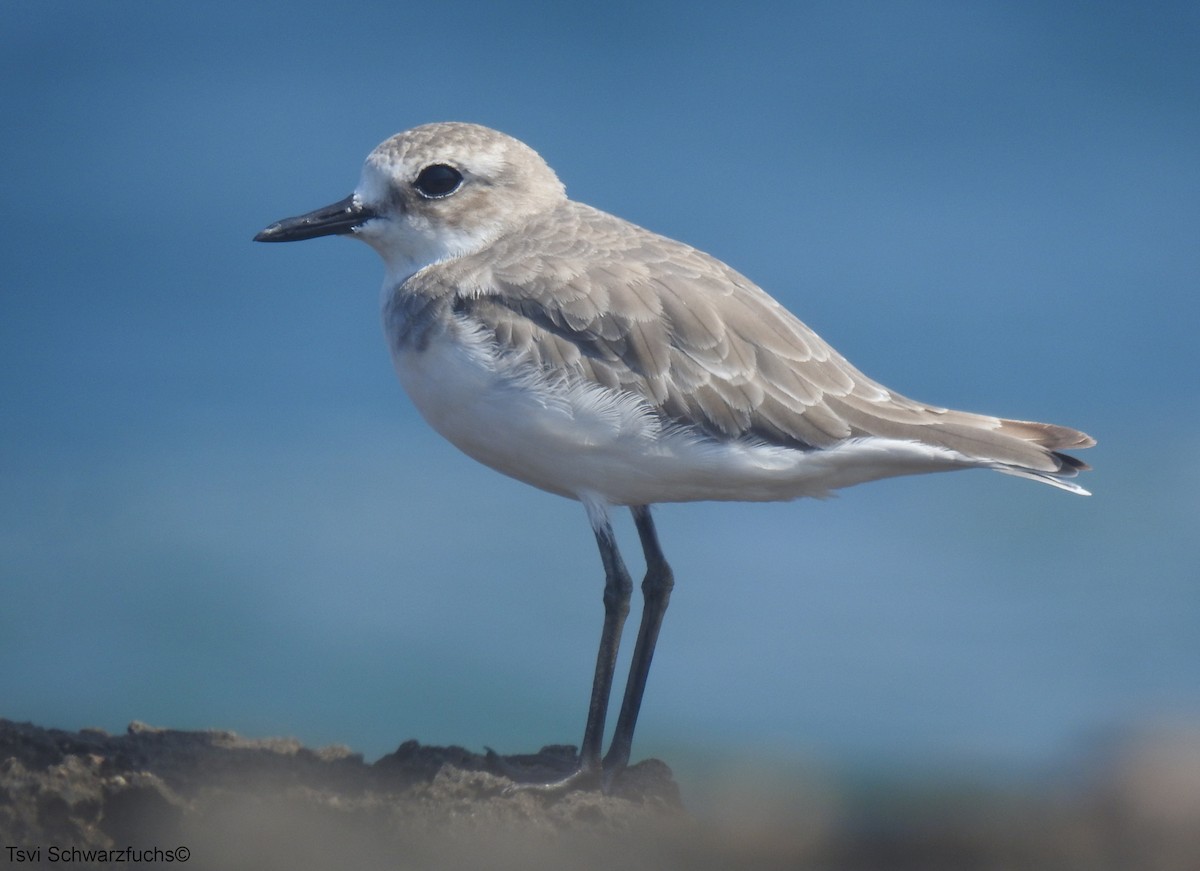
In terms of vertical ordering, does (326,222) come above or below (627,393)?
above

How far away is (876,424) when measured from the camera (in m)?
6.60

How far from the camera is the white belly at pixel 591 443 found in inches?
252

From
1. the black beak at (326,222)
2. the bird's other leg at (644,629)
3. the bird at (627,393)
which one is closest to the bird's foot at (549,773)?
the bird at (627,393)

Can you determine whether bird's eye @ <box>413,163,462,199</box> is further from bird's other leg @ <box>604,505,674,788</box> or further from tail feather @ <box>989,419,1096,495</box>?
tail feather @ <box>989,419,1096,495</box>

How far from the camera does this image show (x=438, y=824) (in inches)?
239

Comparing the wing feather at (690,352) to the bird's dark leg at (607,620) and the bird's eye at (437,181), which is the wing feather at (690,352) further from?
the bird's dark leg at (607,620)

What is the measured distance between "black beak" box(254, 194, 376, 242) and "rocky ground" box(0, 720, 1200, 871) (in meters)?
2.62

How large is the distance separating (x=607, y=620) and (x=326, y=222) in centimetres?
247

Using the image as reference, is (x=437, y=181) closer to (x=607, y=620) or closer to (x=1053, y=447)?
(x=607, y=620)

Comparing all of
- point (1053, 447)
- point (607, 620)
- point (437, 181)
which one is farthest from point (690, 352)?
point (1053, 447)

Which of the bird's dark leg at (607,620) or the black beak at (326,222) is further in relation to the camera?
the black beak at (326,222)

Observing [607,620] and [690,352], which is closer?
[690,352]

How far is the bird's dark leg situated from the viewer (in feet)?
22.2

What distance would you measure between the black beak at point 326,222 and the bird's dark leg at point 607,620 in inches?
76.5
